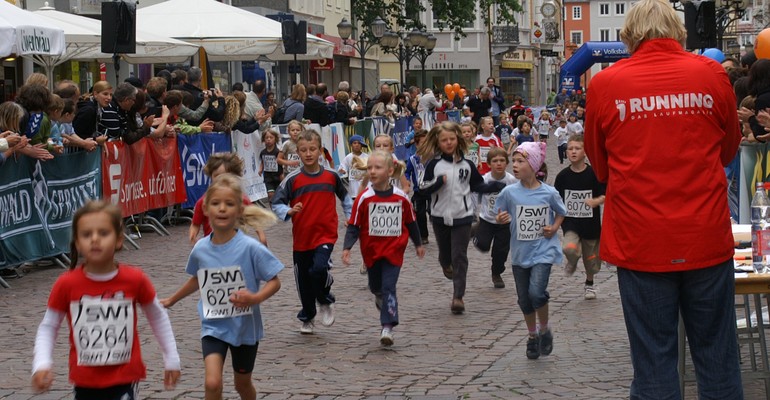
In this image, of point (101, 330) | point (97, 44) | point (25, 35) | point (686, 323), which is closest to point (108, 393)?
point (101, 330)

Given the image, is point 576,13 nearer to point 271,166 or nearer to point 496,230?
point 271,166

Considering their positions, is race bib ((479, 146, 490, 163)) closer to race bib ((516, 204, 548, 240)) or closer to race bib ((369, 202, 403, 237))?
race bib ((369, 202, 403, 237))

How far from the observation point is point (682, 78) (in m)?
5.57

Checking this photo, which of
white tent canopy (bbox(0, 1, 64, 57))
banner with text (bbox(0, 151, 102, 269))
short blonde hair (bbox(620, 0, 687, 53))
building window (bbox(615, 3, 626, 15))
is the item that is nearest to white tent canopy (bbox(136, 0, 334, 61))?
white tent canopy (bbox(0, 1, 64, 57))

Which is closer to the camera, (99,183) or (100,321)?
(100,321)

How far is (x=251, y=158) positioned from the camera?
2280cm

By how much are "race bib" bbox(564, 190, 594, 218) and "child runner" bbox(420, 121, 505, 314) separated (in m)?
0.74

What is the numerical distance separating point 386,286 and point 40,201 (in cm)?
527

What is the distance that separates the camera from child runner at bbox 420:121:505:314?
12219 mm

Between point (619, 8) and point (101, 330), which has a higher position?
point (619, 8)

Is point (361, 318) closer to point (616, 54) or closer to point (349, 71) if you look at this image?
point (616, 54)

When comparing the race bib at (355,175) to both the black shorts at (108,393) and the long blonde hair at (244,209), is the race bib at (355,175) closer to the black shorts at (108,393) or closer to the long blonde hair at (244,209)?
the long blonde hair at (244,209)

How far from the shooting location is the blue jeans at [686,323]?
5586 mm

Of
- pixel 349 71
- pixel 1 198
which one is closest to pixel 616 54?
pixel 349 71
